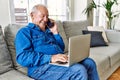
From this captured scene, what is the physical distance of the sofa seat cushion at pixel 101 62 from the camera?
2.37m

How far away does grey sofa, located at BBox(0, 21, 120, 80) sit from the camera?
1.85 m

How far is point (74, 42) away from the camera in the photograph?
1.65 metres

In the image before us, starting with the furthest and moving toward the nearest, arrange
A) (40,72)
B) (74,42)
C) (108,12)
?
(108,12) → (40,72) → (74,42)

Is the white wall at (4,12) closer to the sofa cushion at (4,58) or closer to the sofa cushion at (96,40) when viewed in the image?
the sofa cushion at (4,58)

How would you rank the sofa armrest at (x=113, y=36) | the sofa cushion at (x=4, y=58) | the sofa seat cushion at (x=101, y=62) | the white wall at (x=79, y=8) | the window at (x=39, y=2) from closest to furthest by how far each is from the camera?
the sofa cushion at (x=4, y=58), the sofa seat cushion at (x=101, y=62), the window at (x=39, y=2), the sofa armrest at (x=113, y=36), the white wall at (x=79, y=8)

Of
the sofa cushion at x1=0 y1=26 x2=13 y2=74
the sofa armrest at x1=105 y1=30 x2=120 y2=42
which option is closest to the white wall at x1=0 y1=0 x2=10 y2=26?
the sofa cushion at x1=0 y1=26 x2=13 y2=74

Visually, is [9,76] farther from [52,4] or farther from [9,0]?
[52,4]

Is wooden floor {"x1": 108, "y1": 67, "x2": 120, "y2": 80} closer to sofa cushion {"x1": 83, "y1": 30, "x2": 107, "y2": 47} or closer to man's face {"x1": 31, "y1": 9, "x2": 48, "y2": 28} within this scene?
sofa cushion {"x1": 83, "y1": 30, "x2": 107, "y2": 47}

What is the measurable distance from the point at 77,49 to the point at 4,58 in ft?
2.42

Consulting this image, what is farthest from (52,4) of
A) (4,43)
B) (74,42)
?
(74,42)

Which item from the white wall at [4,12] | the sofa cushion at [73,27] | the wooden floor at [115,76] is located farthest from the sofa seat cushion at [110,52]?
the white wall at [4,12]

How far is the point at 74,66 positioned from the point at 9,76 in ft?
1.99

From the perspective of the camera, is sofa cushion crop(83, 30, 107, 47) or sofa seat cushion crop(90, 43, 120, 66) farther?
sofa cushion crop(83, 30, 107, 47)

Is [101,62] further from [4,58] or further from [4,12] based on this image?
[4,12]
